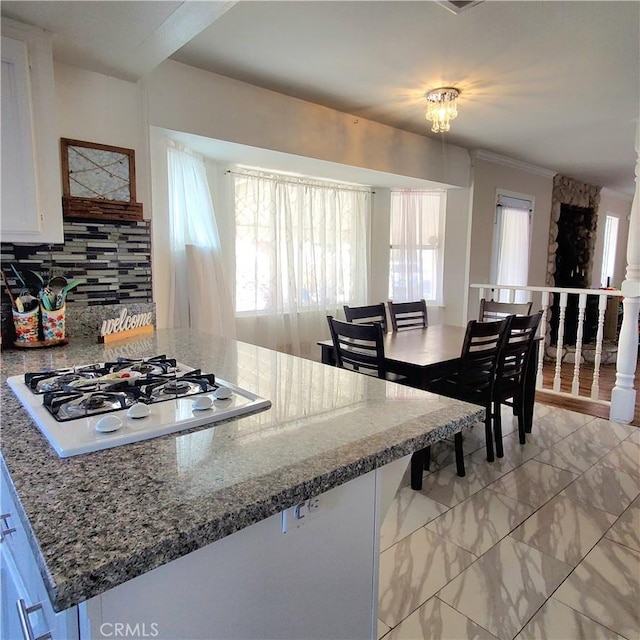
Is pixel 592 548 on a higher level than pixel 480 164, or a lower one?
lower

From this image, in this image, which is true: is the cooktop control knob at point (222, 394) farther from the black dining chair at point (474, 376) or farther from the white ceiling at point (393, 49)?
the black dining chair at point (474, 376)

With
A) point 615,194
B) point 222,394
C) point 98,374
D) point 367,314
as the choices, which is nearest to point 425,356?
point 367,314

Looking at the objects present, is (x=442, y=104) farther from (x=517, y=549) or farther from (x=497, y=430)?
(x=517, y=549)

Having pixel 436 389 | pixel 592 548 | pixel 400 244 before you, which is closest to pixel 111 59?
pixel 436 389

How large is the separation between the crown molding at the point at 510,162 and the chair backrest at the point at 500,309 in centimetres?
190

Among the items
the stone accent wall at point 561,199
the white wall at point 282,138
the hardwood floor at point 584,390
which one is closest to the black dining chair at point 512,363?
the hardwood floor at point 584,390

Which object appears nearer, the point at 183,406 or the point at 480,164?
the point at 183,406

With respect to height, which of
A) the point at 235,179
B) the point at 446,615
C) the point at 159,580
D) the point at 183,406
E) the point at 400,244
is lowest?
the point at 446,615

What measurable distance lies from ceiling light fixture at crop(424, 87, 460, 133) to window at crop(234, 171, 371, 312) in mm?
1415

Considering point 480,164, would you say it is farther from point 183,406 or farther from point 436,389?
point 183,406

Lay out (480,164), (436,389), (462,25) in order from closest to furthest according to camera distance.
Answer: (462,25)
(436,389)
(480,164)

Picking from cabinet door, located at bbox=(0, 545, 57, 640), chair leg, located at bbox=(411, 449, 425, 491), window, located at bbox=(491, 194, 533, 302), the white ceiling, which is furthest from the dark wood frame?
window, located at bbox=(491, 194, 533, 302)

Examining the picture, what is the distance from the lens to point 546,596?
5.14 feet

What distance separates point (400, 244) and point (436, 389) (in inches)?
104
